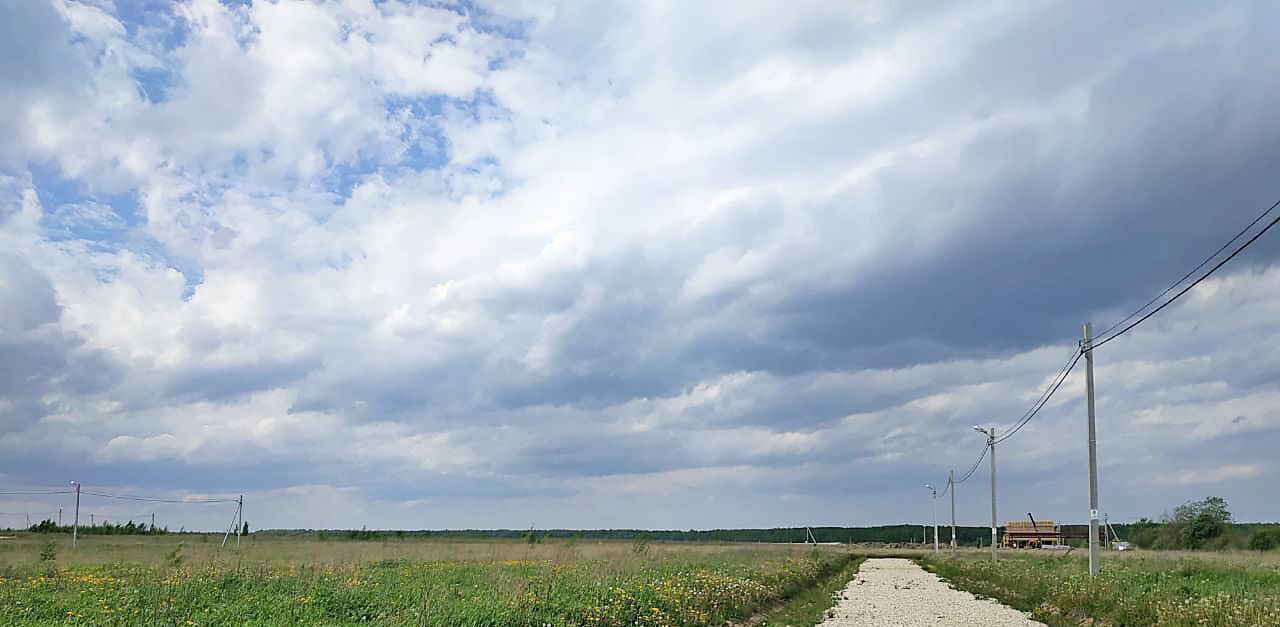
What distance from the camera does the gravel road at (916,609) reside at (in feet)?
73.0

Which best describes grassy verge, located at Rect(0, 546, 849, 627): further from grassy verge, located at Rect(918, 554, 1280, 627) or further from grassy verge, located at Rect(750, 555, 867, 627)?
grassy verge, located at Rect(918, 554, 1280, 627)

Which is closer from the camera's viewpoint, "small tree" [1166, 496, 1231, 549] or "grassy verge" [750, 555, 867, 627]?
"grassy verge" [750, 555, 867, 627]

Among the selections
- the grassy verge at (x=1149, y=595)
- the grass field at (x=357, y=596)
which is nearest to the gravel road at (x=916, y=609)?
the grassy verge at (x=1149, y=595)

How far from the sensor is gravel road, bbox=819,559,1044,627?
22.3m

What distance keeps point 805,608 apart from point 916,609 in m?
2.93

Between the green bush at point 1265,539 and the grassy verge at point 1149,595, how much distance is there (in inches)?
1660

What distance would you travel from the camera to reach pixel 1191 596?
66.0ft

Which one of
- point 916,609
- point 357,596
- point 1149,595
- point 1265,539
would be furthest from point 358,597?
point 1265,539

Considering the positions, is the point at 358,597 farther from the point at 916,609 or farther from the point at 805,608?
the point at 916,609

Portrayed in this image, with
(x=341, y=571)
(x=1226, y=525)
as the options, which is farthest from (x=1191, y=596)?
(x=1226, y=525)

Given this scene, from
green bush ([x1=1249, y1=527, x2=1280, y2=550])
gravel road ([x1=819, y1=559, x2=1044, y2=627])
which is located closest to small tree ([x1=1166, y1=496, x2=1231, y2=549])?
green bush ([x1=1249, y1=527, x2=1280, y2=550])

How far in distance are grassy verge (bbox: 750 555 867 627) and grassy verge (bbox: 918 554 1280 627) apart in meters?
5.20

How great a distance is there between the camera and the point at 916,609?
25984 mm

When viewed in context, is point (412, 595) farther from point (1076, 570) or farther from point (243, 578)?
point (1076, 570)
